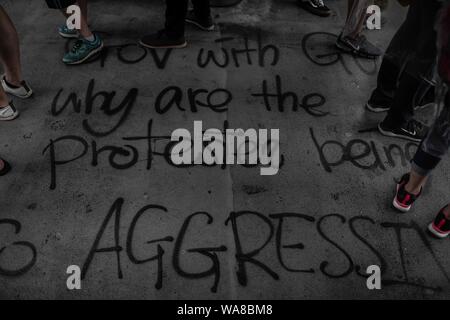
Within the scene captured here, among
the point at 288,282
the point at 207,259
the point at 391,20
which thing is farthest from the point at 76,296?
the point at 391,20

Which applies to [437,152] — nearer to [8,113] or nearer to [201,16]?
[201,16]

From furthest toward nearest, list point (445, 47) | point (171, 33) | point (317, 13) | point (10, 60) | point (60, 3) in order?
point (317, 13) < point (171, 33) < point (60, 3) < point (10, 60) < point (445, 47)

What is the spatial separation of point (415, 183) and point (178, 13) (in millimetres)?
2156

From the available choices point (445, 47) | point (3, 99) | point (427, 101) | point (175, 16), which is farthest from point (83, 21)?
point (427, 101)

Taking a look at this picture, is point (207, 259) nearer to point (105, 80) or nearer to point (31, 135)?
point (31, 135)

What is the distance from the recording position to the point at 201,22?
3320mm

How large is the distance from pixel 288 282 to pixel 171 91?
1.67 meters

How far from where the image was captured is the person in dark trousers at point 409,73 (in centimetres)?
204

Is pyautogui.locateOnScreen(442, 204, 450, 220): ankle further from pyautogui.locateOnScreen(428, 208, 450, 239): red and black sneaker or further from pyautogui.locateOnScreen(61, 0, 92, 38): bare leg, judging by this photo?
pyautogui.locateOnScreen(61, 0, 92, 38): bare leg

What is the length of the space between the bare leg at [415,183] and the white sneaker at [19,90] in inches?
107

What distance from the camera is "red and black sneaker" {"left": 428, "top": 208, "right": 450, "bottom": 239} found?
2061mm

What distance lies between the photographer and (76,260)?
1.96m

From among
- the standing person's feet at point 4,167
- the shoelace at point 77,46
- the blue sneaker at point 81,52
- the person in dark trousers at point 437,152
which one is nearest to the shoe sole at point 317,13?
the person in dark trousers at point 437,152

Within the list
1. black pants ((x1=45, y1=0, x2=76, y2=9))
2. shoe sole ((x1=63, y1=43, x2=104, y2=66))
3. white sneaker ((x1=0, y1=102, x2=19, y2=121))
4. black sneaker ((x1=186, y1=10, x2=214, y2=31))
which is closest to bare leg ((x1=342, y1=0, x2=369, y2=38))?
black sneaker ((x1=186, y1=10, x2=214, y2=31))
